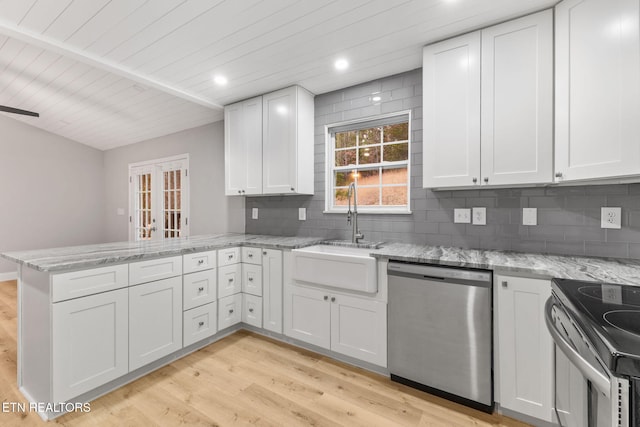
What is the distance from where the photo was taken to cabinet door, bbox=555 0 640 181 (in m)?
1.48

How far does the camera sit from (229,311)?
9.25ft

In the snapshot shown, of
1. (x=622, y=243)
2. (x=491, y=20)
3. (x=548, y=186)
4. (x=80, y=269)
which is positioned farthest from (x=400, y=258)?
(x=80, y=269)

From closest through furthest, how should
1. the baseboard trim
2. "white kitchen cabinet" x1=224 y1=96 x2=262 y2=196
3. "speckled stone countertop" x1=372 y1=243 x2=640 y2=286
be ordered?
"speckled stone countertop" x1=372 y1=243 x2=640 y2=286
"white kitchen cabinet" x1=224 y1=96 x2=262 y2=196
the baseboard trim

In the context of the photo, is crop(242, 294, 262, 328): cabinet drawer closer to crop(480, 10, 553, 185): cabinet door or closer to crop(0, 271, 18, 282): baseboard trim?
crop(480, 10, 553, 185): cabinet door

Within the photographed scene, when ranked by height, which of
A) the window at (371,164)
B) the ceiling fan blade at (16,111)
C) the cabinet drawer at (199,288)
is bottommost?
the cabinet drawer at (199,288)

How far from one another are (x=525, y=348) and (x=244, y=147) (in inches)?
118

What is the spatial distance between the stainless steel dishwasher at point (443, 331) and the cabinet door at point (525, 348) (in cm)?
7

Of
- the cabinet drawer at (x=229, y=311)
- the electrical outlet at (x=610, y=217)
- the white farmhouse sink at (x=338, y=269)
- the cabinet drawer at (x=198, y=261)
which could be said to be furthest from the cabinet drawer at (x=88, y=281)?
the electrical outlet at (x=610, y=217)

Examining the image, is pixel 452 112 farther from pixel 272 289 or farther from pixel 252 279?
pixel 252 279

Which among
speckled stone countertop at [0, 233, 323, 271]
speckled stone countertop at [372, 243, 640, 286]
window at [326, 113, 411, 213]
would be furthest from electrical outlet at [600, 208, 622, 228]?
speckled stone countertop at [0, 233, 323, 271]

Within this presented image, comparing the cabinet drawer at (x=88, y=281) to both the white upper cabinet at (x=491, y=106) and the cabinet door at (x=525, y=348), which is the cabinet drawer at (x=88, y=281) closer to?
the white upper cabinet at (x=491, y=106)

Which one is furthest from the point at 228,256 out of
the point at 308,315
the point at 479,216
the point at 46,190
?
the point at 46,190

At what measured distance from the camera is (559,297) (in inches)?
45.8

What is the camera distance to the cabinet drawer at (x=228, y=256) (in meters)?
2.73
